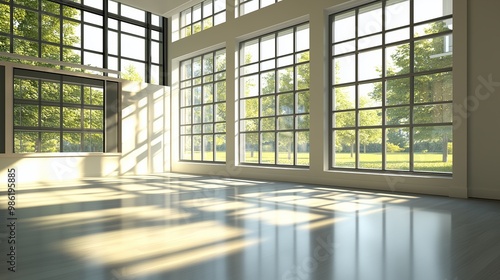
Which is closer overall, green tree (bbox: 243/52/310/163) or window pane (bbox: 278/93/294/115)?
green tree (bbox: 243/52/310/163)

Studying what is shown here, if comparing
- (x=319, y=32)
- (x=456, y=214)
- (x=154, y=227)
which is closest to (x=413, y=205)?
(x=456, y=214)

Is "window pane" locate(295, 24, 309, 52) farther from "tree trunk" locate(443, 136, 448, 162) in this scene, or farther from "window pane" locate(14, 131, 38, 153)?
"window pane" locate(14, 131, 38, 153)

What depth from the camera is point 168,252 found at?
120 inches

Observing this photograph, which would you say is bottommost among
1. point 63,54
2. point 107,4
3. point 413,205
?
point 413,205

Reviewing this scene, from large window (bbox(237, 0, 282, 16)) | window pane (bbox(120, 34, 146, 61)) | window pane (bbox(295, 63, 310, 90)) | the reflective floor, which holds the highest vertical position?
large window (bbox(237, 0, 282, 16))

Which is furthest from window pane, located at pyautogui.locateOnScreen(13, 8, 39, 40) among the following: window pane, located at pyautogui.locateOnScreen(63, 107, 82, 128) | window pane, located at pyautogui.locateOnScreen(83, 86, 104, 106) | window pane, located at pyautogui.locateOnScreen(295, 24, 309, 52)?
window pane, located at pyautogui.locateOnScreen(295, 24, 309, 52)

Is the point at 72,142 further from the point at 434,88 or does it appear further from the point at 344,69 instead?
the point at 434,88

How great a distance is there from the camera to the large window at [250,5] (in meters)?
10.3

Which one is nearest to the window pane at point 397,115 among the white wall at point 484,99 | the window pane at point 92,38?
the white wall at point 484,99

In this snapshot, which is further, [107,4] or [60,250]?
[107,4]

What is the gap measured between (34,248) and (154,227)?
48.2 inches

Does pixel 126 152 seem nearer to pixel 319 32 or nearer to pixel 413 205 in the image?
pixel 319 32

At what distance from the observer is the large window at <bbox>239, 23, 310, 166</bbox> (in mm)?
9398

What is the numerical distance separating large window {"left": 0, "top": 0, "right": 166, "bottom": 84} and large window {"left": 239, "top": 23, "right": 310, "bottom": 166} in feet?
14.2
